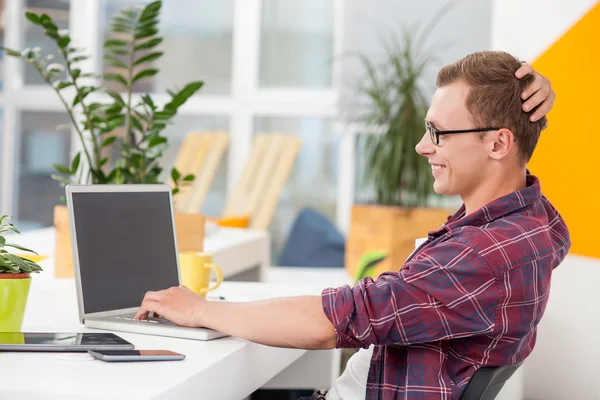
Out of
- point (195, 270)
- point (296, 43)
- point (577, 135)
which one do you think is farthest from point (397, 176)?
point (195, 270)

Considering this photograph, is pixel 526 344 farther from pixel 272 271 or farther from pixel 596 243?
pixel 272 271

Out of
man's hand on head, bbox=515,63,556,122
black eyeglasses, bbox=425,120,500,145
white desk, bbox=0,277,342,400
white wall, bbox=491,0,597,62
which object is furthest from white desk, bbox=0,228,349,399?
white wall, bbox=491,0,597,62

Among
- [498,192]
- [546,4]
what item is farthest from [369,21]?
[498,192]

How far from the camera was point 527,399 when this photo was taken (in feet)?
8.98

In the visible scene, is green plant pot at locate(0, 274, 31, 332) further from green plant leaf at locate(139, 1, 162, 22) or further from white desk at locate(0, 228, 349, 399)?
green plant leaf at locate(139, 1, 162, 22)

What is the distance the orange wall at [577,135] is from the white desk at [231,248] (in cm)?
116

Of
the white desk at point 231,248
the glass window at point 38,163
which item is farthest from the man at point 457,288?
the glass window at point 38,163

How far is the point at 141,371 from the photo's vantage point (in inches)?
49.5

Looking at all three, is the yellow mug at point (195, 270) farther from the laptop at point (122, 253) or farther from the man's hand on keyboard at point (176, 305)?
the man's hand on keyboard at point (176, 305)

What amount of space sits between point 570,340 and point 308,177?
153 inches

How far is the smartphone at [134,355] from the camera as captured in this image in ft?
4.27

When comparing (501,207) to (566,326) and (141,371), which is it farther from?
(566,326)

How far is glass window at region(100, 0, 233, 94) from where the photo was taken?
6453mm

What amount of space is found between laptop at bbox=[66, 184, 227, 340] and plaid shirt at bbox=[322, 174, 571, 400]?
339mm
